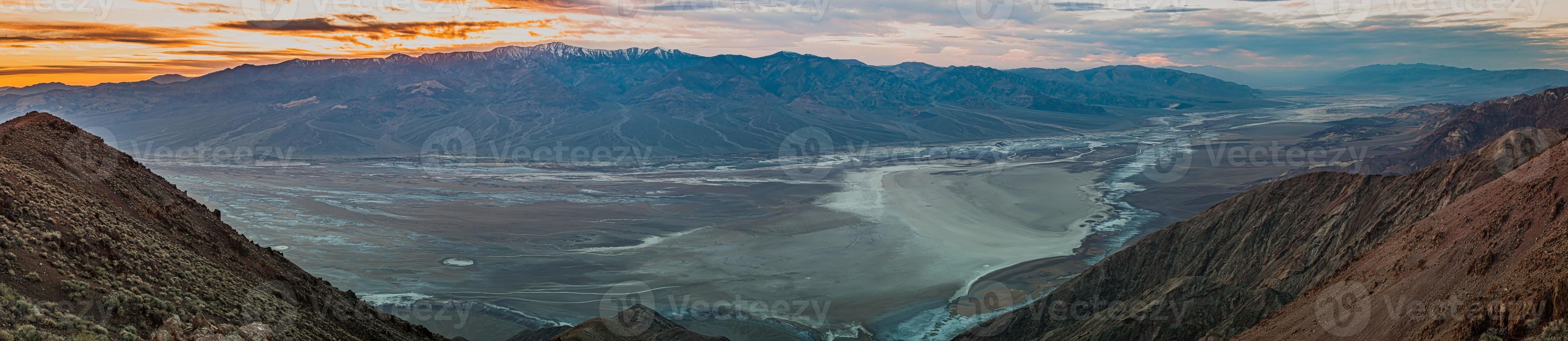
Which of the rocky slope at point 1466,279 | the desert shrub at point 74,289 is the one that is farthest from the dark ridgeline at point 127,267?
the rocky slope at point 1466,279

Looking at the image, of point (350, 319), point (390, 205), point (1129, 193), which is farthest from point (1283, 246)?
point (390, 205)

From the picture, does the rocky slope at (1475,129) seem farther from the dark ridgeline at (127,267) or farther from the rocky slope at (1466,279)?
the dark ridgeline at (127,267)

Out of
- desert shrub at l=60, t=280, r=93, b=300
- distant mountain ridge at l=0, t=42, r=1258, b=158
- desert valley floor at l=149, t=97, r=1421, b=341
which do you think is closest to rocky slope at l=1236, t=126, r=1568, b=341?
desert valley floor at l=149, t=97, r=1421, b=341

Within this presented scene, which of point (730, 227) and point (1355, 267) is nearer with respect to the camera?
point (1355, 267)

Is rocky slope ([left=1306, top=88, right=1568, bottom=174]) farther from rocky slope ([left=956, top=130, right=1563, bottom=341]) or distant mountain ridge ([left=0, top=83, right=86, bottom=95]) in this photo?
distant mountain ridge ([left=0, top=83, right=86, bottom=95])

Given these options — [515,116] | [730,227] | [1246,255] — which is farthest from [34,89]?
[1246,255]

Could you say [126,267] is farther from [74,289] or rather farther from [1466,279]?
[1466,279]
